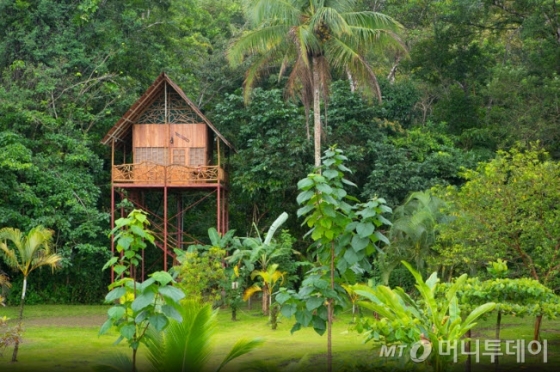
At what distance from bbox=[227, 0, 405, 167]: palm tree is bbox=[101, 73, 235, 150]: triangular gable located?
72.8 inches

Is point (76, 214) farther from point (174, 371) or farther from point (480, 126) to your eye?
point (174, 371)

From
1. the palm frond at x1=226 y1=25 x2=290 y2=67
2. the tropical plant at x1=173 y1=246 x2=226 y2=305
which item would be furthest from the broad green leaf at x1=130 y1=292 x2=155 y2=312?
the palm frond at x1=226 y1=25 x2=290 y2=67

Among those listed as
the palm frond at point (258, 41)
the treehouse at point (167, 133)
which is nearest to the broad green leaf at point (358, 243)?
the palm frond at point (258, 41)

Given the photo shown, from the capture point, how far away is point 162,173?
2325 centimetres

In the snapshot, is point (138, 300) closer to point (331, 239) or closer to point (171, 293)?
point (171, 293)

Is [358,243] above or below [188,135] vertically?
below

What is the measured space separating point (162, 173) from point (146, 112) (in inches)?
80.5

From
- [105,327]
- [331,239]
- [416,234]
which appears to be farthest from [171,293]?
[416,234]

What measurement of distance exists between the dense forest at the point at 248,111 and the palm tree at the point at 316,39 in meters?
0.46

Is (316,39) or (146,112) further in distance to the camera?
(146,112)

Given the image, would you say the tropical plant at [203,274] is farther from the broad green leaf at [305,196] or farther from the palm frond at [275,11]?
the broad green leaf at [305,196]

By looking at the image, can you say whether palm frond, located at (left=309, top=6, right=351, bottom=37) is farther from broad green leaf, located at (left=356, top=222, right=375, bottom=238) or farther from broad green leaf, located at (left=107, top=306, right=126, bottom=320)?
broad green leaf, located at (left=107, top=306, right=126, bottom=320)

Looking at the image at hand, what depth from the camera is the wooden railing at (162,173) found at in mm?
23078

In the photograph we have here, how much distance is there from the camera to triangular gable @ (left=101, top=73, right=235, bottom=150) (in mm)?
23031
